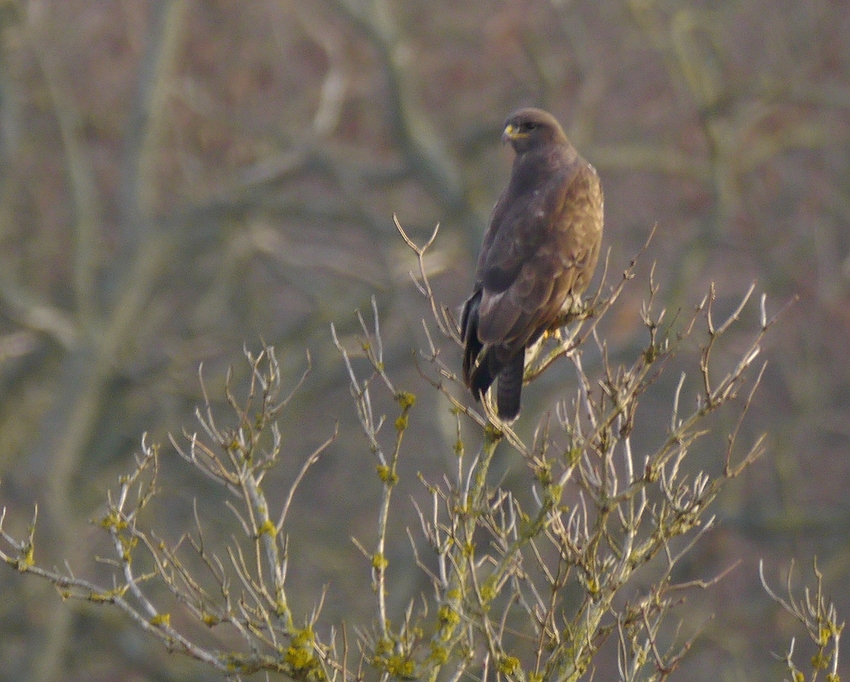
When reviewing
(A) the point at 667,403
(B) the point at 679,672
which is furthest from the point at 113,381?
(B) the point at 679,672

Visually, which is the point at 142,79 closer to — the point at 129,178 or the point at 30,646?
the point at 129,178

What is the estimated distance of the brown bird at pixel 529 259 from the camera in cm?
503

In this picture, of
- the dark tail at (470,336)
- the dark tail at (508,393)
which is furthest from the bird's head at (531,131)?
the dark tail at (508,393)

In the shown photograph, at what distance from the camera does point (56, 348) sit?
496 inches

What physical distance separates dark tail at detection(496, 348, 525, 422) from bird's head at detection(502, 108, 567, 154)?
1507 millimetres

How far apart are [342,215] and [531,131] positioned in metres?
5.94

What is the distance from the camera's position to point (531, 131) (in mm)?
6250

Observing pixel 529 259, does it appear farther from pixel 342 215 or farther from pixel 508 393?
pixel 342 215

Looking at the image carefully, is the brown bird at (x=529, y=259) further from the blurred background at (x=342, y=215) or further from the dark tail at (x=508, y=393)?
the blurred background at (x=342, y=215)

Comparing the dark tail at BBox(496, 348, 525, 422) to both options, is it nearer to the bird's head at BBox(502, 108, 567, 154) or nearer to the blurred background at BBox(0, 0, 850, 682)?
the bird's head at BBox(502, 108, 567, 154)

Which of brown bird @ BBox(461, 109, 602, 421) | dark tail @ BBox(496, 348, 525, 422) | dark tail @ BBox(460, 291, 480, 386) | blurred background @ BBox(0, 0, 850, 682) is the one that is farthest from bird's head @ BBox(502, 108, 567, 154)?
blurred background @ BBox(0, 0, 850, 682)

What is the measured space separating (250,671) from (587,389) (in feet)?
3.91

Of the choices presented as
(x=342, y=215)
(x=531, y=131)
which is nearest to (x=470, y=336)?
(x=531, y=131)

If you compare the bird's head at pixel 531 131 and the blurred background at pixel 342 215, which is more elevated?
the bird's head at pixel 531 131
